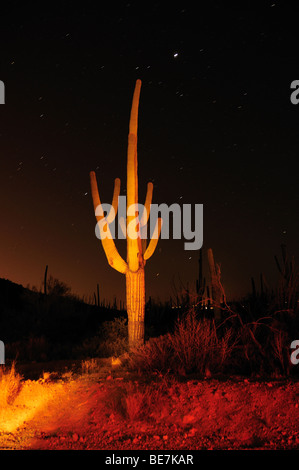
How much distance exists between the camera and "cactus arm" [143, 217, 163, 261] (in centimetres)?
1419

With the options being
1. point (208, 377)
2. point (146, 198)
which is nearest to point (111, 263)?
point (146, 198)

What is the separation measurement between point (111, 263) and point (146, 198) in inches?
88.8

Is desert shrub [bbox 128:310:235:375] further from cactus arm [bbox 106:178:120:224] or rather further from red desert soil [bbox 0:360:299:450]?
cactus arm [bbox 106:178:120:224]

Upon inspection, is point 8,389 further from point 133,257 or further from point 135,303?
point 133,257

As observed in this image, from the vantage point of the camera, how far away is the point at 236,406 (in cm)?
851

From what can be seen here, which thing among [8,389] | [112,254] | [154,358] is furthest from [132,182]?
[8,389]

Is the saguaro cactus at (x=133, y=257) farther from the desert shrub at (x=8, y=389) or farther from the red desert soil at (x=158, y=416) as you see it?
the desert shrub at (x=8, y=389)

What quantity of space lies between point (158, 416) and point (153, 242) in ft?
21.3

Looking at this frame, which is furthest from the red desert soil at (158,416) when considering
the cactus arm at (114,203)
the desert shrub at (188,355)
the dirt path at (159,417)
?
the cactus arm at (114,203)

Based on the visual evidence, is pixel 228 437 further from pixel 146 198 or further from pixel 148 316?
pixel 148 316

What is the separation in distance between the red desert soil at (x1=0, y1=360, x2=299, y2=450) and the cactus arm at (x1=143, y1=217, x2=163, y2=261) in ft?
15.6

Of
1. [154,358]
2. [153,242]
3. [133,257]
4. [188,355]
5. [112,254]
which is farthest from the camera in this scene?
[153,242]

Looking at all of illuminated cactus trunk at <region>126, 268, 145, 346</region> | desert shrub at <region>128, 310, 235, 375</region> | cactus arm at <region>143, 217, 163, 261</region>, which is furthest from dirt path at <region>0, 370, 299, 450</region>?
cactus arm at <region>143, 217, 163, 261</region>

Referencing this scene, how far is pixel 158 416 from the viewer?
8.42 m
